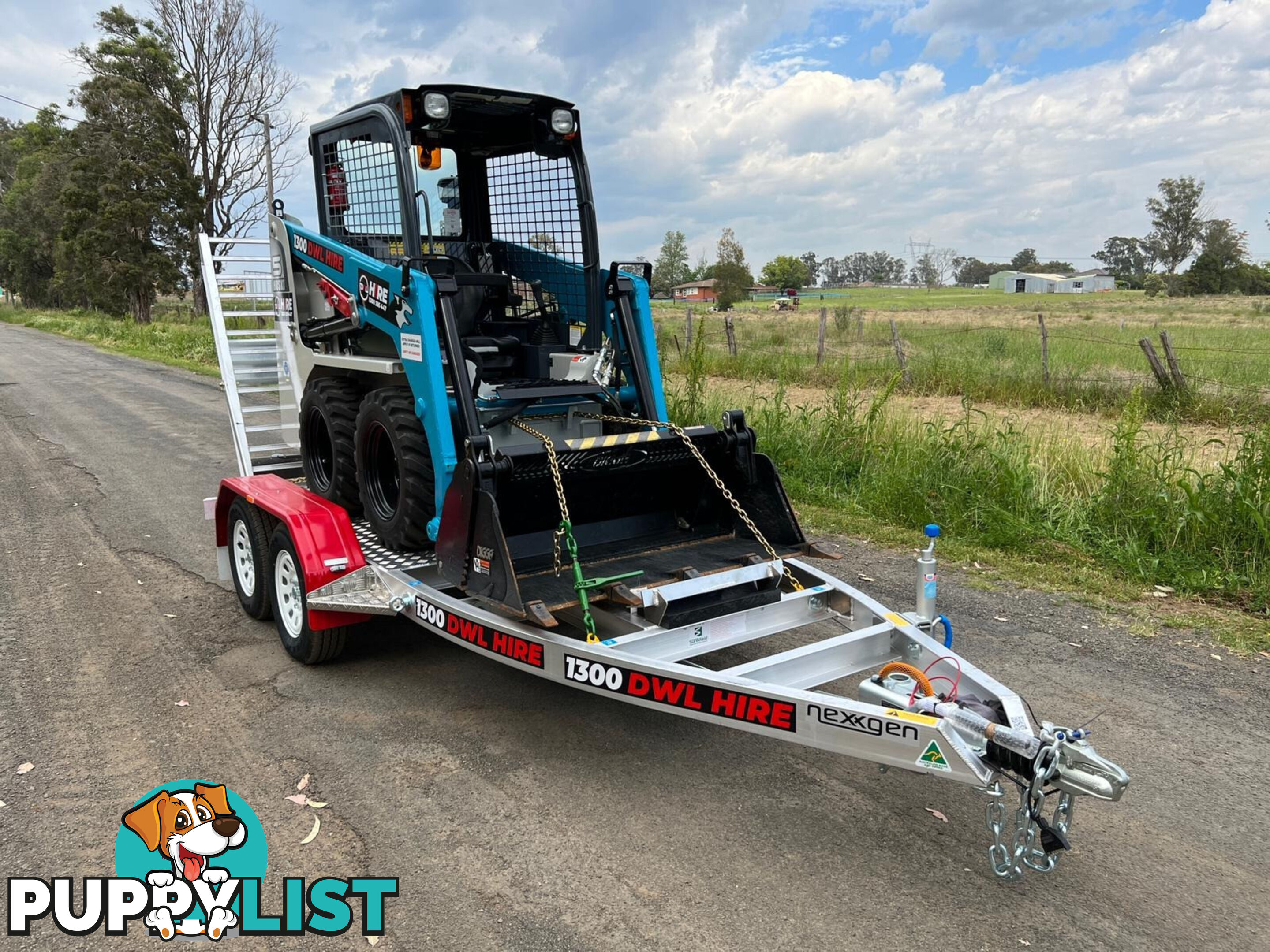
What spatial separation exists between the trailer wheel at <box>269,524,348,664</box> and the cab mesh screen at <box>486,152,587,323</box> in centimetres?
223

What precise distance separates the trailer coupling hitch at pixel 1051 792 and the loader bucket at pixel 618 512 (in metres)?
1.72

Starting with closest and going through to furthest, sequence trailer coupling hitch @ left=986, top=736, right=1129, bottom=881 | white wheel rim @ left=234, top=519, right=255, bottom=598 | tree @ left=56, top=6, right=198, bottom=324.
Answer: trailer coupling hitch @ left=986, top=736, right=1129, bottom=881 → white wheel rim @ left=234, top=519, right=255, bottom=598 → tree @ left=56, top=6, right=198, bottom=324

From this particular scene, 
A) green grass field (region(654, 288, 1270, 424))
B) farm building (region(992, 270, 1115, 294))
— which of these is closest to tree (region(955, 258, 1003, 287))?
farm building (region(992, 270, 1115, 294))

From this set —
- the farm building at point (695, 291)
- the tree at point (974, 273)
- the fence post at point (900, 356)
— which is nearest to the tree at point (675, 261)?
the farm building at point (695, 291)

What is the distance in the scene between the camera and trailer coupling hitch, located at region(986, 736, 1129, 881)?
8.73ft

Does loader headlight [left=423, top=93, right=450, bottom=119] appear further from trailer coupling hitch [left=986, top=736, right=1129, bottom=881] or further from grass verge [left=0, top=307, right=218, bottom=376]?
grass verge [left=0, top=307, right=218, bottom=376]

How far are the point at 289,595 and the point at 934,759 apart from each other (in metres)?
3.69

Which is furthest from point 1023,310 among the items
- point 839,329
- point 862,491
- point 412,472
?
point 412,472

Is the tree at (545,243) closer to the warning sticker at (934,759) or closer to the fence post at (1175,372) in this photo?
the warning sticker at (934,759)

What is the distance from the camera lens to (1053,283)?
118938 mm

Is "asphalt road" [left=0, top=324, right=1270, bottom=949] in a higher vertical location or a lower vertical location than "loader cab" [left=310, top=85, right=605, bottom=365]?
lower

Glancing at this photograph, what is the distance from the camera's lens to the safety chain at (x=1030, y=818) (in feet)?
8.94

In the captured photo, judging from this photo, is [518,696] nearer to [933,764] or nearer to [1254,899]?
[933,764]

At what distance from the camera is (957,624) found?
219 inches
